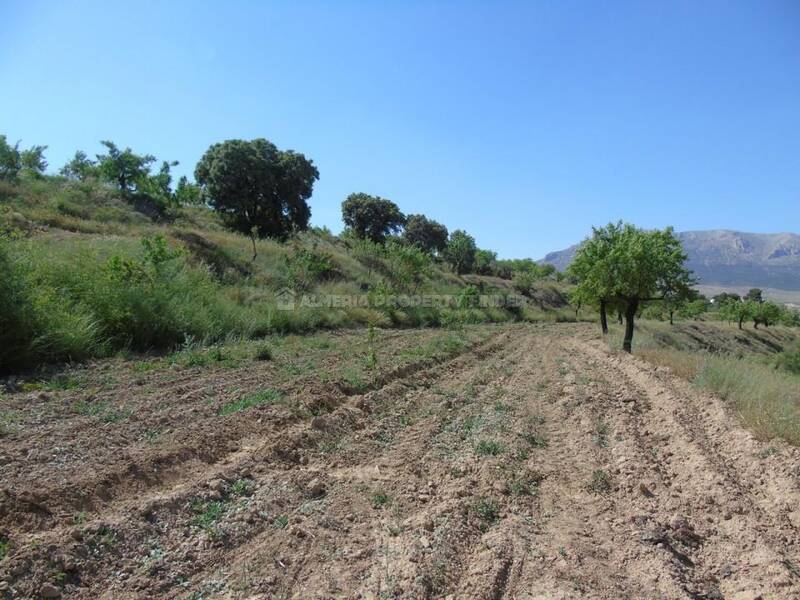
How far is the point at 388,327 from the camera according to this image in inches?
897

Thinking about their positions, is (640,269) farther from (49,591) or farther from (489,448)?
(49,591)

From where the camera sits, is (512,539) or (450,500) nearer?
(512,539)

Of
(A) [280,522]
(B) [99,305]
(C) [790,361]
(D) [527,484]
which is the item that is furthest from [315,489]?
(C) [790,361]

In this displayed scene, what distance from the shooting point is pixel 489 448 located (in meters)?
5.76

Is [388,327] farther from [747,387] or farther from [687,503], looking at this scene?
[687,503]

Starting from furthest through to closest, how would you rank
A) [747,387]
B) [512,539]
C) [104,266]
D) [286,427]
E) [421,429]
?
[104,266]
[747,387]
[421,429]
[286,427]
[512,539]

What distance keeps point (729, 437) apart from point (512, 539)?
Result: 4.42 m

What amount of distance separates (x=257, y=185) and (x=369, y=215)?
2929 centimetres

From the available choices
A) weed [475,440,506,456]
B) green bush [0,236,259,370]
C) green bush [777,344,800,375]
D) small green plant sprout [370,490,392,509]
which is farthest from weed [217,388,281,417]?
green bush [777,344,800,375]

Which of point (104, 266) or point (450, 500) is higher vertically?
point (104, 266)

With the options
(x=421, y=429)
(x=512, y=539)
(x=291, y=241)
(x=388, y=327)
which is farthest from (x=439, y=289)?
(x=512, y=539)

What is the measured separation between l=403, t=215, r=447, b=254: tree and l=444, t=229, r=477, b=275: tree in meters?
→ 3.59

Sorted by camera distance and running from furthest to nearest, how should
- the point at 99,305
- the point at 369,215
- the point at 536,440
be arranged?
the point at 369,215, the point at 99,305, the point at 536,440

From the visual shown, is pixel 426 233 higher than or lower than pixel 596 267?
higher
